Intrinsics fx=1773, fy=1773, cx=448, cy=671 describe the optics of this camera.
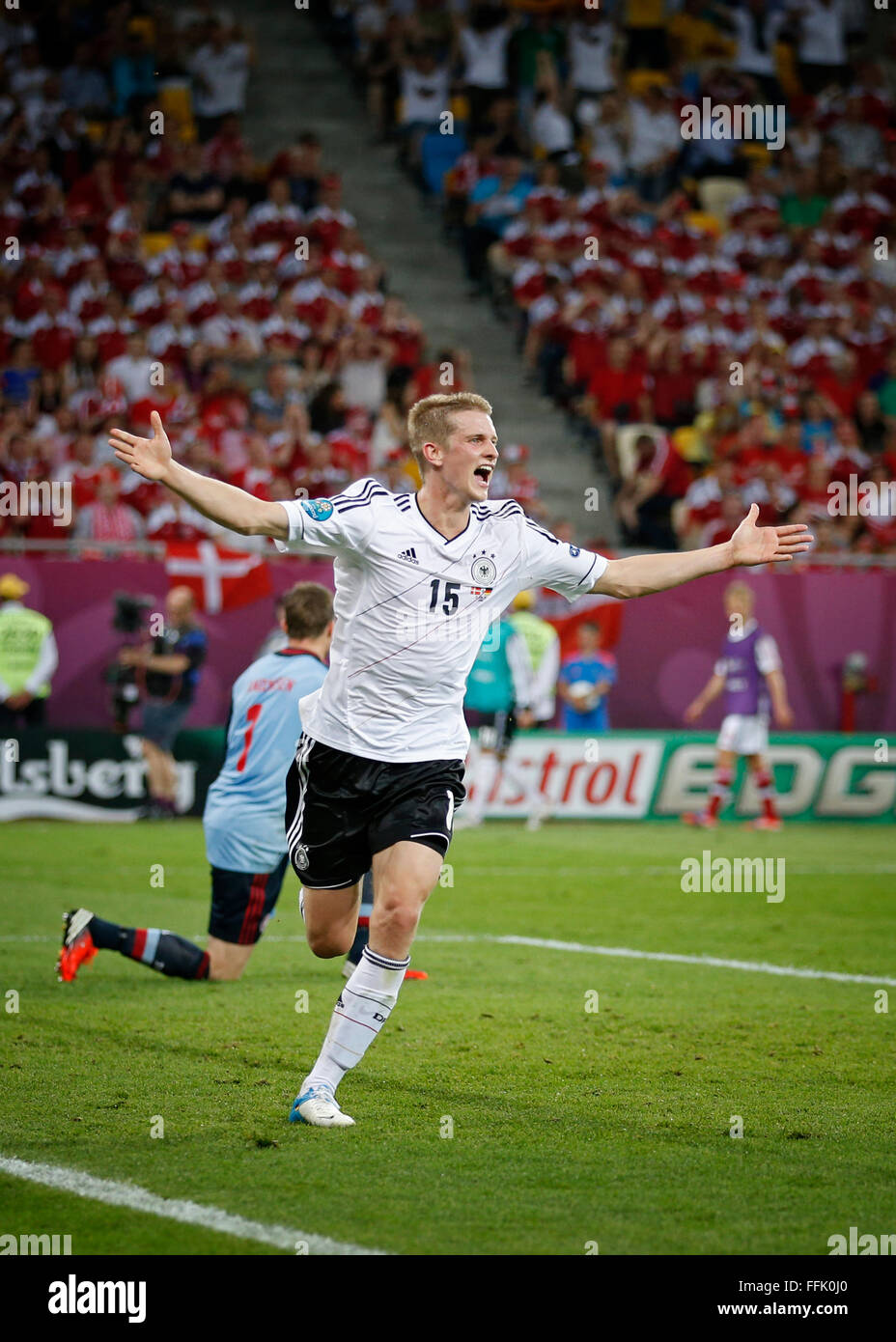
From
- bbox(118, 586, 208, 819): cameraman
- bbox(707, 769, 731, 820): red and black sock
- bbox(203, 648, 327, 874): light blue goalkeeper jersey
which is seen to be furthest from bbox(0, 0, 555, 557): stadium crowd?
bbox(203, 648, 327, 874): light blue goalkeeper jersey

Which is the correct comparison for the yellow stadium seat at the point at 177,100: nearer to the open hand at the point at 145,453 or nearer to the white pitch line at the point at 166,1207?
the open hand at the point at 145,453

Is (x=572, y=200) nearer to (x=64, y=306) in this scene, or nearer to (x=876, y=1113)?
(x=64, y=306)

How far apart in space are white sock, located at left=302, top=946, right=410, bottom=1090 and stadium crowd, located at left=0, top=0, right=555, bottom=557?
11860 millimetres

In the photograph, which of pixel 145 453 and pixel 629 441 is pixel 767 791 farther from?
pixel 145 453

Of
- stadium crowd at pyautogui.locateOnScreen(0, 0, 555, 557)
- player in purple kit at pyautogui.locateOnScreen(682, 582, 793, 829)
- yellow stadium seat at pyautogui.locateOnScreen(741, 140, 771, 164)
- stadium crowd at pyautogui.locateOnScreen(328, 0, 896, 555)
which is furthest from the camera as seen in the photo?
yellow stadium seat at pyautogui.locateOnScreen(741, 140, 771, 164)

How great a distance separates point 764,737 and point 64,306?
9244mm

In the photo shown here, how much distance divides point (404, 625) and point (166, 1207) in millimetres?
2147

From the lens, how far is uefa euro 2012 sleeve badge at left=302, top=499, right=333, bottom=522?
5727 millimetres

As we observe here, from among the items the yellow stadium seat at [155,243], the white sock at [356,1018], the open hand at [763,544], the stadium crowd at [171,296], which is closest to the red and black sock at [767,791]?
the stadium crowd at [171,296]

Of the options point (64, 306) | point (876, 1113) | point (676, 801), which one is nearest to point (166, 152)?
point (64, 306)

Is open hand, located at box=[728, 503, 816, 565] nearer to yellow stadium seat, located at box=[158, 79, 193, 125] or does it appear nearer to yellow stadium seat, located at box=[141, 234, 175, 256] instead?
Result: yellow stadium seat, located at box=[141, 234, 175, 256]

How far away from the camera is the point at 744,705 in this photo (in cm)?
1791

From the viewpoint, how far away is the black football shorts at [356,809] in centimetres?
594

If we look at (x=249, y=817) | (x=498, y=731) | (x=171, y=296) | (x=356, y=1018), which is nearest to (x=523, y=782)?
(x=498, y=731)
